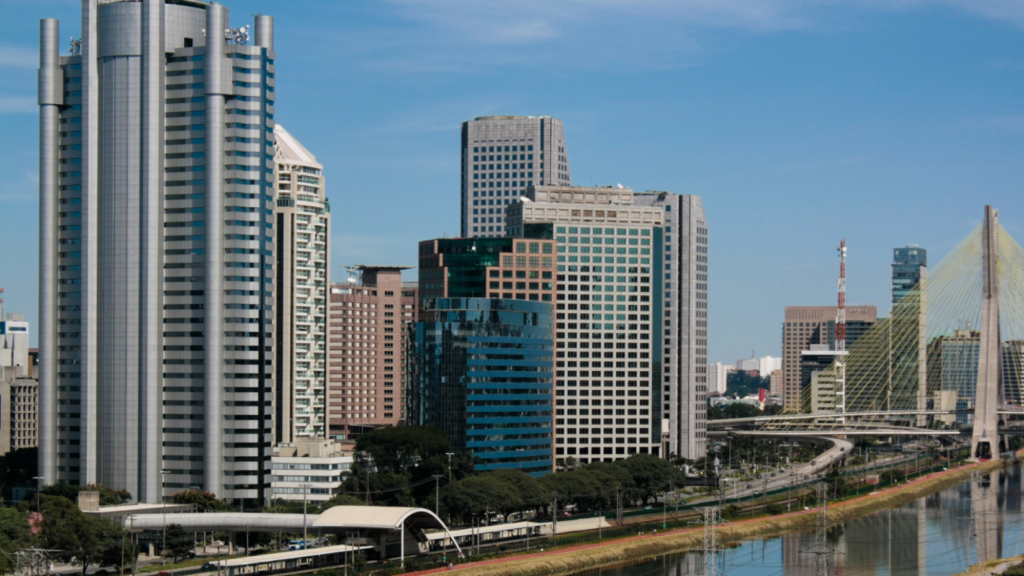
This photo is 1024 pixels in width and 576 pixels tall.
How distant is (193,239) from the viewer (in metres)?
144

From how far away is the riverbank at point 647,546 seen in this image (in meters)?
117

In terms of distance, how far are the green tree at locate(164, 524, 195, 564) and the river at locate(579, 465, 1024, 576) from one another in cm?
3345

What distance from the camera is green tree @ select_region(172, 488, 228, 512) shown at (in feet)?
445

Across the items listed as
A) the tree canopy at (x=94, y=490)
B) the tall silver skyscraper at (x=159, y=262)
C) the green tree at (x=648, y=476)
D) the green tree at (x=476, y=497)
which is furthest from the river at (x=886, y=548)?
the tree canopy at (x=94, y=490)

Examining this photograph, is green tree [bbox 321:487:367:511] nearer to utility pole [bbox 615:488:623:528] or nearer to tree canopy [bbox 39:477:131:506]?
tree canopy [bbox 39:477:131:506]

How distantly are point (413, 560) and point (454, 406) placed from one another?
Answer: 4763 cm

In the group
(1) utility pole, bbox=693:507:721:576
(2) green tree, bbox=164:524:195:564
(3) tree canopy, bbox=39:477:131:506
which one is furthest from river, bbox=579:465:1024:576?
(3) tree canopy, bbox=39:477:131:506

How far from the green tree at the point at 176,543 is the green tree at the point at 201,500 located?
53.4 ft

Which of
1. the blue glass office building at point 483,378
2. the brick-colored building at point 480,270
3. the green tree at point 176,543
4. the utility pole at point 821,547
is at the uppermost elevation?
the brick-colored building at point 480,270

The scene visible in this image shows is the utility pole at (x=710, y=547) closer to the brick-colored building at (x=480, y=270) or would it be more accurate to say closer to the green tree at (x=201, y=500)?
the green tree at (x=201, y=500)

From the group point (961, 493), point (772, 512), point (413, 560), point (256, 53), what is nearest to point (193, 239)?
point (256, 53)

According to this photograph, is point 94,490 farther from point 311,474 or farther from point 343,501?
point 311,474

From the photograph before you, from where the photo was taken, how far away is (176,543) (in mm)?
117188

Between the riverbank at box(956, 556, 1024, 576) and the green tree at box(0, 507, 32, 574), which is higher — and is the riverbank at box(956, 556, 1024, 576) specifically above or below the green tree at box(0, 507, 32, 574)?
below
